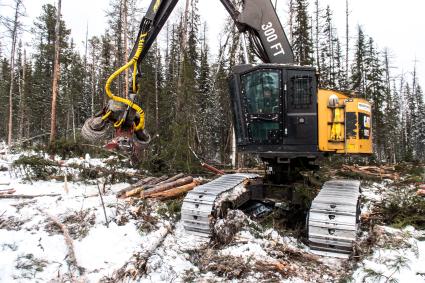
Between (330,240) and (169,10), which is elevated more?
(169,10)

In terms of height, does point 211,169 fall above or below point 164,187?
above

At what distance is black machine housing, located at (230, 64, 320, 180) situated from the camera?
5711 mm

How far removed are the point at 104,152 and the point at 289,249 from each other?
1163 cm

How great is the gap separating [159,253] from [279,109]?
3.15 meters

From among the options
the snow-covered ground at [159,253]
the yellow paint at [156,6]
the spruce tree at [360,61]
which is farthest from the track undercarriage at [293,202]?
the spruce tree at [360,61]

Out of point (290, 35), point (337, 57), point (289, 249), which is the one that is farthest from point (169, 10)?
point (337, 57)

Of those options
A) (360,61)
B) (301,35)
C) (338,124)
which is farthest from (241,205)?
(360,61)

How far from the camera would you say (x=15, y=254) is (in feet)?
13.1

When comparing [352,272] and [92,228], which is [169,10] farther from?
[352,272]

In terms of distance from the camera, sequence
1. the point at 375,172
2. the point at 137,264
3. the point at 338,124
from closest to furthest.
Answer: the point at 137,264, the point at 338,124, the point at 375,172

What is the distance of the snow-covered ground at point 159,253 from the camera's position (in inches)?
150

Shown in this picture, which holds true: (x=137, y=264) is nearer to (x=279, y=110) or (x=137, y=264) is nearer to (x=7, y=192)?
(x=279, y=110)

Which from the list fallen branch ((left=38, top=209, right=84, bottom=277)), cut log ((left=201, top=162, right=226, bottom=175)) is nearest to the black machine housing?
fallen branch ((left=38, top=209, right=84, bottom=277))

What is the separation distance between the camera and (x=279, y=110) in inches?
229
